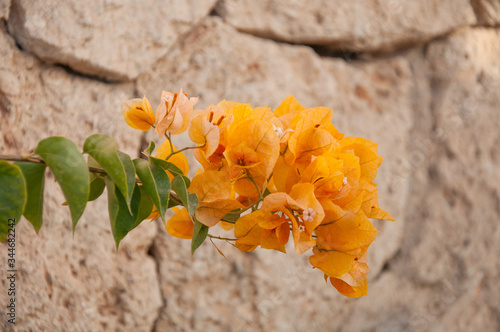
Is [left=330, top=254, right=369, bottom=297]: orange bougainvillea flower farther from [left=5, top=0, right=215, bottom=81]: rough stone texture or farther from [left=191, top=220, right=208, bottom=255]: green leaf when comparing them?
[left=5, top=0, right=215, bottom=81]: rough stone texture

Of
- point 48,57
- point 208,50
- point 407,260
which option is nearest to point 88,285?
point 48,57

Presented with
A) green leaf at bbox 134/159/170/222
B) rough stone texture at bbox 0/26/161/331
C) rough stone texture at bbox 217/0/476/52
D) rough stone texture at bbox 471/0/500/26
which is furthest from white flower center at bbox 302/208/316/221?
rough stone texture at bbox 471/0/500/26

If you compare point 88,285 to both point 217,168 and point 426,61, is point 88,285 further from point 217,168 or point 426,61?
point 426,61

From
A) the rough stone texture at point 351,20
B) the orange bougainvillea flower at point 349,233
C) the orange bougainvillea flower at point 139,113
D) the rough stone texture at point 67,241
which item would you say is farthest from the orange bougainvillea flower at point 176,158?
the rough stone texture at point 351,20

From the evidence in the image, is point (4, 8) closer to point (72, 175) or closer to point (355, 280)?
point (72, 175)

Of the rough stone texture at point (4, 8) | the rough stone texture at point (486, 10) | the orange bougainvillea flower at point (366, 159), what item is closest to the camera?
the orange bougainvillea flower at point (366, 159)

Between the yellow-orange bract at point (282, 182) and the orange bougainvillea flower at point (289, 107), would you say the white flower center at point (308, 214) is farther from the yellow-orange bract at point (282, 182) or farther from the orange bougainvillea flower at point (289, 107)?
the orange bougainvillea flower at point (289, 107)
